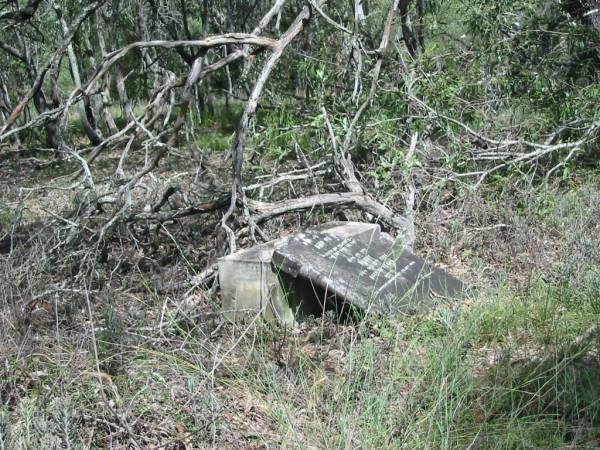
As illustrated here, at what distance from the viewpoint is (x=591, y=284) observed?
526cm

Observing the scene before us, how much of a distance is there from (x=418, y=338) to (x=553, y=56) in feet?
20.7

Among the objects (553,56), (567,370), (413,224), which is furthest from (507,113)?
(567,370)

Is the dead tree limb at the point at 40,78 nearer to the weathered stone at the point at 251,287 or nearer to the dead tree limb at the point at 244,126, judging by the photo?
the dead tree limb at the point at 244,126

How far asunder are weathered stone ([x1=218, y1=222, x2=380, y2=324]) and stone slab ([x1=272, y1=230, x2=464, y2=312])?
13 centimetres

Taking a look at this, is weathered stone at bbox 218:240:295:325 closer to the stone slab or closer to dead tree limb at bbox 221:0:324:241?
the stone slab

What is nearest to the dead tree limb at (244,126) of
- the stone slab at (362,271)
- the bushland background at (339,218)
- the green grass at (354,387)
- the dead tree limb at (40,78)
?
the bushland background at (339,218)

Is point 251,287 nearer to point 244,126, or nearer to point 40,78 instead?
point 244,126

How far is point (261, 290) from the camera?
553 centimetres

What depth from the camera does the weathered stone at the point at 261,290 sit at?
548cm

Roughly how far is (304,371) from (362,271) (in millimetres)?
1163

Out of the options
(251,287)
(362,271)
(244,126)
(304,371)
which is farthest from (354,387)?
(244,126)

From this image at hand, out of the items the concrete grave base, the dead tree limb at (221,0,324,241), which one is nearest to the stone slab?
the concrete grave base

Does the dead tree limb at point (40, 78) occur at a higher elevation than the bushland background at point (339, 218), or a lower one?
higher

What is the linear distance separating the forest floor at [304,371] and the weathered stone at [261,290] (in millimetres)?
179
